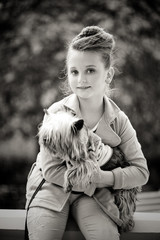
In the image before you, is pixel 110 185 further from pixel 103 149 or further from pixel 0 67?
pixel 0 67

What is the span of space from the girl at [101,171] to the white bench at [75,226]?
0.07 metres

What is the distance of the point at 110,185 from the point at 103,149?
13 centimetres

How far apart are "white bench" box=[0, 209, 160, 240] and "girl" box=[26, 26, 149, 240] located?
0.23ft

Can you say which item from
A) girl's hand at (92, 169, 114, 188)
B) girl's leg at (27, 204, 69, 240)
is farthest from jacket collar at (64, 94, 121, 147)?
girl's leg at (27, 204, 69, 240)

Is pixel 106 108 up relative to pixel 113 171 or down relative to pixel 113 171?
up

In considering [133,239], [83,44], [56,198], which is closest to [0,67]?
[83,44]

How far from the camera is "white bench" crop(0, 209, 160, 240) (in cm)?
116

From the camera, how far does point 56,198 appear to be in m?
1.09

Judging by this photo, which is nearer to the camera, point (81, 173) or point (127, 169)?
point (81, 173)

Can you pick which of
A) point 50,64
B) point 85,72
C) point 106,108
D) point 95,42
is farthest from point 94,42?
point 50,64

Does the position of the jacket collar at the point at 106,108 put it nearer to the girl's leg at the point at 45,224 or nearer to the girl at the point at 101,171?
the girl at the point at 101,171

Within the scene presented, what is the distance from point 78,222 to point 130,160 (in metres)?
0.29

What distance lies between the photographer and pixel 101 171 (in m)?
1.09

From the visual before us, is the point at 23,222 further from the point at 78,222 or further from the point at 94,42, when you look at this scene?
the point at 94,42
